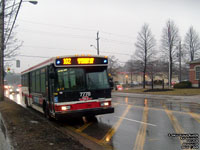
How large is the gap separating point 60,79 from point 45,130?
2192 millimetres

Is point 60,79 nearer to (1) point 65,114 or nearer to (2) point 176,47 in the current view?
(1) point 65,114

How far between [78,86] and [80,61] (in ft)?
3.65

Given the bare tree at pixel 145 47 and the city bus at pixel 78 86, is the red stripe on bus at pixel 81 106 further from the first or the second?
the bare tree at pixel 145 47

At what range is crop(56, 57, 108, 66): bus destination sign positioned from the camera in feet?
31.2

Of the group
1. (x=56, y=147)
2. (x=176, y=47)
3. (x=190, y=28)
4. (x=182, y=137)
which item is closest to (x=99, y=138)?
(x=56, y=147)

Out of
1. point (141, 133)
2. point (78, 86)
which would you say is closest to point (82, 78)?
point (78, 86)

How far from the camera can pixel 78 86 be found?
9.57 meters

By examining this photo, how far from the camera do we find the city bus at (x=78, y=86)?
929cm

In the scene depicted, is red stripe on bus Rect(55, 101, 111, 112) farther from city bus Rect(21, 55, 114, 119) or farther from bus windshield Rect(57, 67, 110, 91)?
bus windshield Rect(57, 67, 110, 91)

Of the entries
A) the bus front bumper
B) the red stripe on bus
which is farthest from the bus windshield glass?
the bus front bumper

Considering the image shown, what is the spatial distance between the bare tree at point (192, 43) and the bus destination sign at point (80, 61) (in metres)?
49.9

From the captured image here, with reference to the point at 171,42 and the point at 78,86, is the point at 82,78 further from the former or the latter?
the point at 171,42

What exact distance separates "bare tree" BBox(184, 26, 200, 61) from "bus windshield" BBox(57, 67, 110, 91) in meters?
50.1

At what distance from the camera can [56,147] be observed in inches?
239
